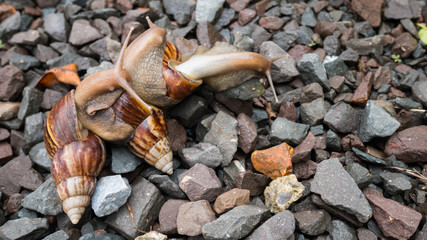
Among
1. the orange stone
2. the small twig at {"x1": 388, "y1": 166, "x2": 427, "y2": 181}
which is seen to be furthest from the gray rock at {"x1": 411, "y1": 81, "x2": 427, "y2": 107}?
the orange stone

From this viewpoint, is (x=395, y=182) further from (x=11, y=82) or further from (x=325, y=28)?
(x=11, y=82)

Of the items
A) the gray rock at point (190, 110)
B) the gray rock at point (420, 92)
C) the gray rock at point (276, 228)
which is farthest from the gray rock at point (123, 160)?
the gray rock at point (420, 92)

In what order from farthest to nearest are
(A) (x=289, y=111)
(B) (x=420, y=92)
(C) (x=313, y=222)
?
(A) (x=289, y=111)
(B) (x=420, y=92)
(C) (x=313, y=222)

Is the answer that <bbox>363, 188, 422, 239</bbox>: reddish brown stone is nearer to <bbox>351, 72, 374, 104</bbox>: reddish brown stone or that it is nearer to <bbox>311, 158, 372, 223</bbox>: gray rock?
<bbox>311, 158, 372, 223</bbox>: gray rock

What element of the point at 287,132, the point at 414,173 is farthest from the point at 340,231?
the point at 287,132

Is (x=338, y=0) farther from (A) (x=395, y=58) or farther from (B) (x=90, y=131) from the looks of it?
(B) (x=90, y=131)

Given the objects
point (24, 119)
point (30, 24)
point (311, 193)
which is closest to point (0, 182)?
point (24, 119)

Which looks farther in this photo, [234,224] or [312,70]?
[312,70]

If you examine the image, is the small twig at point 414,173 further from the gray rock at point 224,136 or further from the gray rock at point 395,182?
the gray rock at point 224,136
